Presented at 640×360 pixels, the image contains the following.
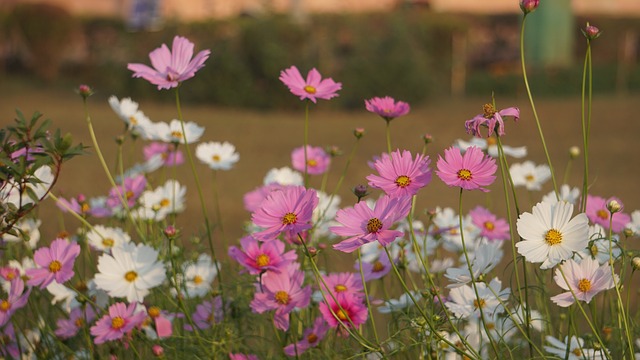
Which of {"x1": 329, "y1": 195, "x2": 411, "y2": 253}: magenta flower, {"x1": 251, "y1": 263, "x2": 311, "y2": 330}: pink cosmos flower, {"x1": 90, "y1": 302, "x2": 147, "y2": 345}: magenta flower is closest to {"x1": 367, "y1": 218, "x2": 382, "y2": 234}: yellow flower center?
{"x1": 329, "y1": 195, "x2": 411, "y2": 253}: magenta flower

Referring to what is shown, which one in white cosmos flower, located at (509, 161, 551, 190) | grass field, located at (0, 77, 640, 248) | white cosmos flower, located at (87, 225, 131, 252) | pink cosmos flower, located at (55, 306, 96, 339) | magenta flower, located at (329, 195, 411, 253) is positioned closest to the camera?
magenta flower, located at (329, 195, 411, 253)

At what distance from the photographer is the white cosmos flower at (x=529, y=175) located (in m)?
2.46

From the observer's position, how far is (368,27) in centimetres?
1053

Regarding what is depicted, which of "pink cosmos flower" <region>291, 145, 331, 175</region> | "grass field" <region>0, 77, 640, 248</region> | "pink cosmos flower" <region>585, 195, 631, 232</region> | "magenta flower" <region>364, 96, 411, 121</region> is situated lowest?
"pink cosmos flower" <region>585, 195, 631, 232</region>

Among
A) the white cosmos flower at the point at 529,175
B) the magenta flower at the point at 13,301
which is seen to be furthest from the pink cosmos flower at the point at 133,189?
the white cosmos flower at the point at 529,175

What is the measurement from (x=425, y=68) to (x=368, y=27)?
0.83m

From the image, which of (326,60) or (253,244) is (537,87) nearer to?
(326,60)

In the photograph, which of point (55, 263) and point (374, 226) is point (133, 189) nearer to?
point (55, 263)

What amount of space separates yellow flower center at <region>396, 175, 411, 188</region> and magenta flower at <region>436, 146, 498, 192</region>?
0.05m

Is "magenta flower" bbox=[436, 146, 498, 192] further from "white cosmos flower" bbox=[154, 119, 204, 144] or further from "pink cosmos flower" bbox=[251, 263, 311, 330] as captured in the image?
"white cosmos flower" bbox=[154, 119, 204, 144]

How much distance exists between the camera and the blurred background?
6719 millimetres

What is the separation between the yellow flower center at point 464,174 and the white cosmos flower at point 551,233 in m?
0.11

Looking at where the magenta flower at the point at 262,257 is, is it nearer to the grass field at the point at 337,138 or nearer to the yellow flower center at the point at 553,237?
the yellow flower center at the point at 553,237

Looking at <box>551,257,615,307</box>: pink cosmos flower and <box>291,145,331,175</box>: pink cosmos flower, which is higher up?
<box>291,145,331,175</box>: pink cosmos flower
